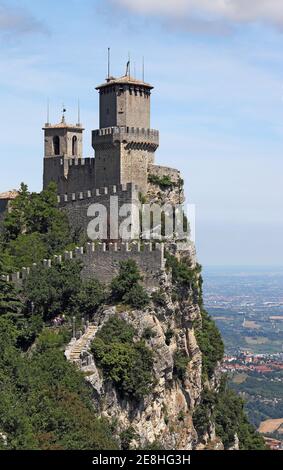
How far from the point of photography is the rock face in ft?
161

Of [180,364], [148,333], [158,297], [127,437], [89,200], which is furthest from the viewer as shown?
[89,200]

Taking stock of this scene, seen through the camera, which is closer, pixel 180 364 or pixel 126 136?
pixel 180 364

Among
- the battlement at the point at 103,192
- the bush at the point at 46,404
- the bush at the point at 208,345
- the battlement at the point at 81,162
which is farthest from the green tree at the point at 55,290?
the battlement at the point at 81,162

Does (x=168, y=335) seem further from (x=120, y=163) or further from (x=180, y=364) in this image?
(x=120, y=163)

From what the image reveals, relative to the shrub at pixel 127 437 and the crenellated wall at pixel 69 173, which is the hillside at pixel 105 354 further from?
the crenellated wall at pixel 69 173

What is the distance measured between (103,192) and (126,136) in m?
3.87

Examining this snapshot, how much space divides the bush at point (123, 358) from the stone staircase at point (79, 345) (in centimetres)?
43

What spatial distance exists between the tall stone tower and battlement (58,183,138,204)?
1500mm

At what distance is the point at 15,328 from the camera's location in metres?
52.0

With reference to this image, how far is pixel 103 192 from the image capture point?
57.6 m

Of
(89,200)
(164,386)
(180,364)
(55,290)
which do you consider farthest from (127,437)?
(89,200)

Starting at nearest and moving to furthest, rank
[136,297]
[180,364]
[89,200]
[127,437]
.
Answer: [127,437], [136,297], [180,364], [89,200]

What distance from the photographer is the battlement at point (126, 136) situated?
59219mm
